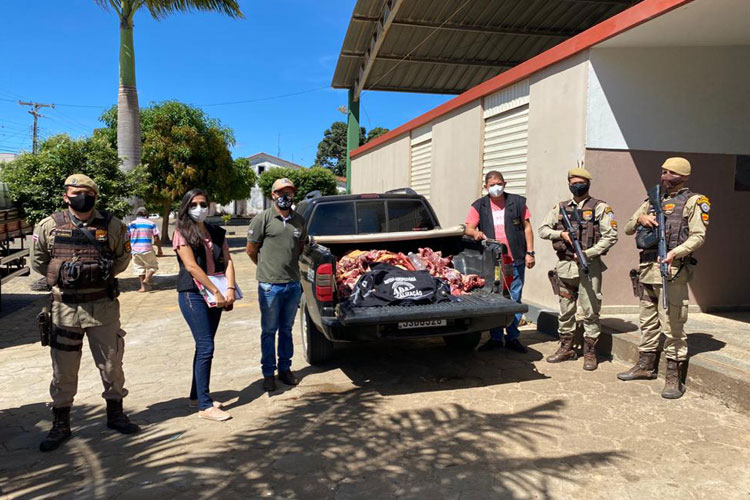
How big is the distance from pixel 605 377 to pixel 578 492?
89.6 inches

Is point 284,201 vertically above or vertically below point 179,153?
below

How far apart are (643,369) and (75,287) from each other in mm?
4821

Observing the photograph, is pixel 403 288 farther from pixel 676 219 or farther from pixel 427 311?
pixel 676 219

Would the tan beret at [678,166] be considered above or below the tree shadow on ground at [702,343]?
above

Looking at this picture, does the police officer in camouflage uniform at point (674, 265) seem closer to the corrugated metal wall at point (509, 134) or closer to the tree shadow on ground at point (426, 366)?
the tree shadow on ground at point (426, 366)

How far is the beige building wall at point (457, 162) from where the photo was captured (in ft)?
31.4

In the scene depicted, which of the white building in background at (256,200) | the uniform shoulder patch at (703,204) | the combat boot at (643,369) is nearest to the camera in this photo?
the uniform shoulder patch at (703,204)

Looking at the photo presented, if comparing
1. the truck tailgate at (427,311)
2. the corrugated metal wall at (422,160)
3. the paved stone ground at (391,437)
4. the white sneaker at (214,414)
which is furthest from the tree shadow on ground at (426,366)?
the corrugated metal wall at (422,160)

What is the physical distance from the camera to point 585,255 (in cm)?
510

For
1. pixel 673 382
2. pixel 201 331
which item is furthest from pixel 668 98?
pixel 201 331

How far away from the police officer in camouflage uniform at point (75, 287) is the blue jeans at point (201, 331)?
0.51m

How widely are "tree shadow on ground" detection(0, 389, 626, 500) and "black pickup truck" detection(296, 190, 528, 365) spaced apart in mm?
683

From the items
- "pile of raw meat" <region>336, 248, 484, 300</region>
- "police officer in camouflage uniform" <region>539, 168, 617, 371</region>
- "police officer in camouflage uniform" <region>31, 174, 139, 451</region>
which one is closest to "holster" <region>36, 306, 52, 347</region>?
"police officer in camouflage uniform" <region>31, 174, 139, 451</region>

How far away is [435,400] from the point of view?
4520 mm
